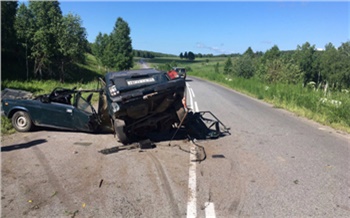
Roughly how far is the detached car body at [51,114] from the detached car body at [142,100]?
133cm

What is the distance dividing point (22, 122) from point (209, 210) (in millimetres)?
6841

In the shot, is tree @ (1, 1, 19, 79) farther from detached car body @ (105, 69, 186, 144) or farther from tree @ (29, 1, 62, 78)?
detached car body @ (105, 69, 186, 144)

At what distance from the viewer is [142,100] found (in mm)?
7375

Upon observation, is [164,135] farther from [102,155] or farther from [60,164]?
[60,164]

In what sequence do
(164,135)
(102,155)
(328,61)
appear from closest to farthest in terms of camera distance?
(102,155), (164,135), (328,61)

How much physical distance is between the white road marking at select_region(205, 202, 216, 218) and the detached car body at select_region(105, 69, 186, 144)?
3423 millimetres

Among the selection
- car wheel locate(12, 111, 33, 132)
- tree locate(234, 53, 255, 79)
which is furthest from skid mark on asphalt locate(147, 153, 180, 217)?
tree locate(234, 53, 255, 79)

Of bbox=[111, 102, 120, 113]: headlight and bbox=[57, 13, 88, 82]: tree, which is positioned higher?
bbox=[57, 13, 88, 82]: tree

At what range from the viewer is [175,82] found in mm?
7699

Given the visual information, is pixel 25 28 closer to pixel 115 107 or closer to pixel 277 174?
pixel 115 107

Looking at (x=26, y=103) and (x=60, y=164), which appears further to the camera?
(x=26, y=103)

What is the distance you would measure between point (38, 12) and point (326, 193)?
36.7m

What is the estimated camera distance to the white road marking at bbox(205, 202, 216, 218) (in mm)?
4141

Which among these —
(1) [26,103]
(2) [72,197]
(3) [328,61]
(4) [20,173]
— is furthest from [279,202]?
(3) [328,61]
